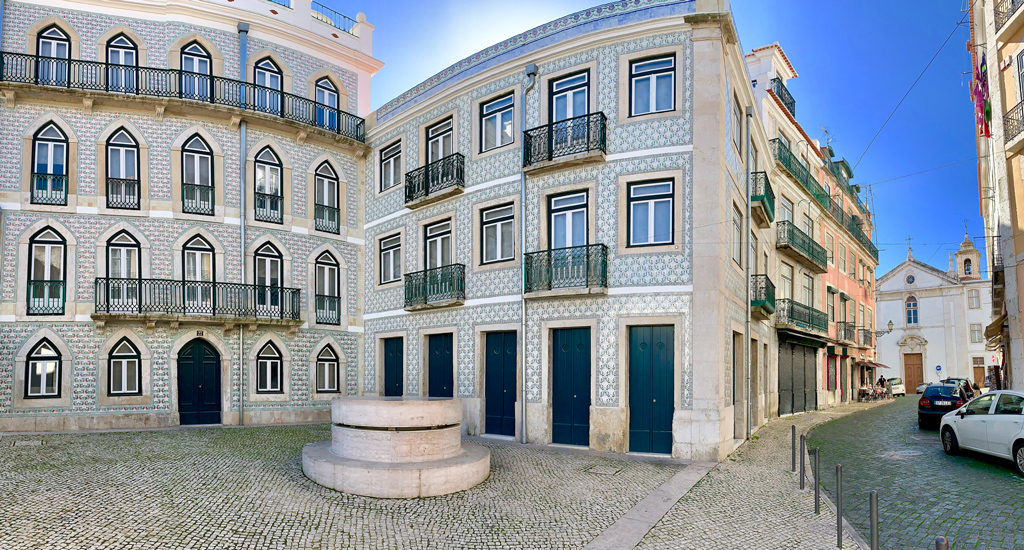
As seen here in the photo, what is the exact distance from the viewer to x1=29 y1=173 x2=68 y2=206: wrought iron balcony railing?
56.3ft

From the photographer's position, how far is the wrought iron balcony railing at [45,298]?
55.6 ft

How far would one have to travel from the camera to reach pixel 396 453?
31.7 feet

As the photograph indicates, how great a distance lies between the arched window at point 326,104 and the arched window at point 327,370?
685 cm

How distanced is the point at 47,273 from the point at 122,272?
169 cm

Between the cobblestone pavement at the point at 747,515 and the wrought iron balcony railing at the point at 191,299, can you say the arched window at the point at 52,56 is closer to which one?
the wrought iron balcony railing at the point at 191,299

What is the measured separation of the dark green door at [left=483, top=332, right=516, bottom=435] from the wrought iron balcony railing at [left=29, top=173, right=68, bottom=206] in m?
11.6

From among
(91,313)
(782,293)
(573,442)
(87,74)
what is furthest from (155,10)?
(782,293)

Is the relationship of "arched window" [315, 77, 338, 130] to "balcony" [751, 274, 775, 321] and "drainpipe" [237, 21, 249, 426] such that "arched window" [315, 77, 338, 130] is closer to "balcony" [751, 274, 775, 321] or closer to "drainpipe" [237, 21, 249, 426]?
"drainpipe" [237, 21, 249, 426]

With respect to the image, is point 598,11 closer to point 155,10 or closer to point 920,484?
point 920,484

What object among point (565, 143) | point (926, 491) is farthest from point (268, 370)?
point (926, 491)

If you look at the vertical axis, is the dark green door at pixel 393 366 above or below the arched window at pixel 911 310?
below

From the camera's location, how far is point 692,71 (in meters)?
13.5

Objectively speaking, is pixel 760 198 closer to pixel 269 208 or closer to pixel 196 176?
pixel 269 208

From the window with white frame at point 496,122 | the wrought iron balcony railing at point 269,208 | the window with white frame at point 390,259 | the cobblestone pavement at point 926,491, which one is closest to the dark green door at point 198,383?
the wrought iron balcony railing at point 269,208
